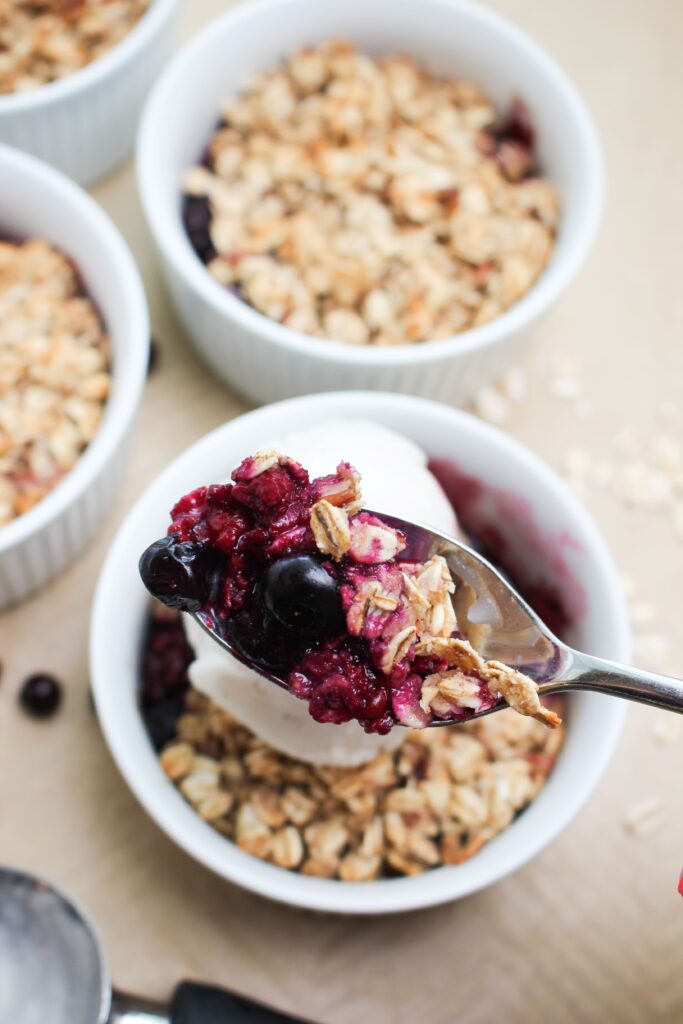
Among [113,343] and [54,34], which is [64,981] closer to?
[113,343]

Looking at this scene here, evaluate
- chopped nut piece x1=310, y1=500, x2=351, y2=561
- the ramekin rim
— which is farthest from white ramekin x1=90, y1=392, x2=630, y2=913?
the ramekin rim

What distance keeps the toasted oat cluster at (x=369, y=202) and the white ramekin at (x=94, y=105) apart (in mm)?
110

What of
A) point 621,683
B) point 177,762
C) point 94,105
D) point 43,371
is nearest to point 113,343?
point 43,371

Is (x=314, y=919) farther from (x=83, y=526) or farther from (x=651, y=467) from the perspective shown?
(x=651, y=467)

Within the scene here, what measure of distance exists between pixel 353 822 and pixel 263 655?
0.31 m

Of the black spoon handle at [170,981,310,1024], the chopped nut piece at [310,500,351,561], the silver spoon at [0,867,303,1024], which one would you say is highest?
the chopped nut piece at [310,500,351,561]

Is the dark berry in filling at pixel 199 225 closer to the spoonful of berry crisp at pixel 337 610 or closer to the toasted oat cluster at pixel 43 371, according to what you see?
the toasted oat cluster at pixel 43 371

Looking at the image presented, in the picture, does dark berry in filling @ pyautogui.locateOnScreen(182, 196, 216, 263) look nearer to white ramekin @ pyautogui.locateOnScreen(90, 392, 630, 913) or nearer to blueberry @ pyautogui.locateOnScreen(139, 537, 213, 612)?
white ramekin @ pyautogui.locateOnScreen(90, 392, 630, 913)

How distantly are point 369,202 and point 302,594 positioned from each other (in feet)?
2.21

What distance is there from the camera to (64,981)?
1085mm

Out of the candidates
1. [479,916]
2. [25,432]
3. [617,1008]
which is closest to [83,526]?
[25,432]

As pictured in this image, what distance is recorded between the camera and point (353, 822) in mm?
1094

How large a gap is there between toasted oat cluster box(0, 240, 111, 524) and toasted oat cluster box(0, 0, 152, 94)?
0.67 feet

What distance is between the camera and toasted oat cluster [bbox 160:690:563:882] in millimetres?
1072
